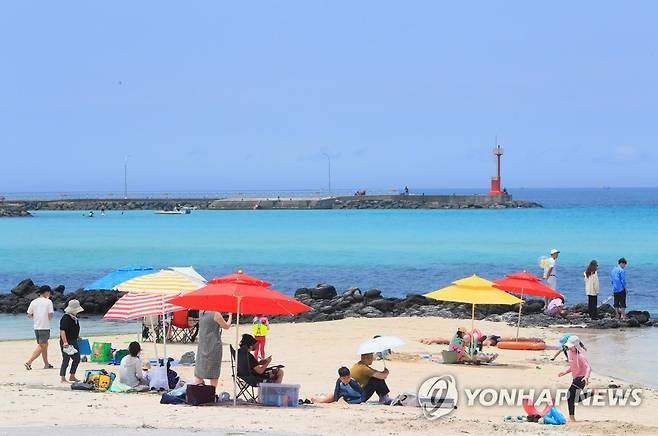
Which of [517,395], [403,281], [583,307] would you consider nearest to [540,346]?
[517,395]

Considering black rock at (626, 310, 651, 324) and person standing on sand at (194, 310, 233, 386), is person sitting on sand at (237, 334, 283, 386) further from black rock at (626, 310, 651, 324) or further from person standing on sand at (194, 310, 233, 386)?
black rock at (626, 310, 651, 324)

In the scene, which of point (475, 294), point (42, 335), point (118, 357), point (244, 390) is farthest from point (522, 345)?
point (42, 335)

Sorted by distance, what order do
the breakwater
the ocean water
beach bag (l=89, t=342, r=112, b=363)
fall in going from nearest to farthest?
beach bag (l=89, t=342, r=112, b=363) → the ocean water → the breakwater

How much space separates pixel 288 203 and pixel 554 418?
126504 mm

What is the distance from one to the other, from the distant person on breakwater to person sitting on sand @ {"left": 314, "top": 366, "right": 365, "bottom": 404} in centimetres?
1279

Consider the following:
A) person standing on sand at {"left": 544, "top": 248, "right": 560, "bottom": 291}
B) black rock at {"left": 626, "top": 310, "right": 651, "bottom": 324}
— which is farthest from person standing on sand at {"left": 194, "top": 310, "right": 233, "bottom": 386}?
black rock at {"left": 626, "top": 310, "right": 651, "bottom": 324}

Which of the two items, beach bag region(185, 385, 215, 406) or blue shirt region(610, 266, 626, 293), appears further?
blue shirt region(610, 266, 626, 293)

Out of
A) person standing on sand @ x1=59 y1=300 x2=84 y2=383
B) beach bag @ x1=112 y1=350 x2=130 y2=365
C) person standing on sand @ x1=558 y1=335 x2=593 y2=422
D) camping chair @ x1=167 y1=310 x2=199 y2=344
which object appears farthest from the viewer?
camping chair @ x1=167 y1=310 x2=199 y2=344

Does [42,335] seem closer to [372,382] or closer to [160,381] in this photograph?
[160,381]

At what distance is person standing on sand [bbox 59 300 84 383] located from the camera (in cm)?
1542

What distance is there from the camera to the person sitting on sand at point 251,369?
1402 cm

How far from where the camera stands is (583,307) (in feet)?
91.9

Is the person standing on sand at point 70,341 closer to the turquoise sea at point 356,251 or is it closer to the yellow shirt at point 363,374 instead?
the yellow shirt at point 363,374

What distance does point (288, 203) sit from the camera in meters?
139
